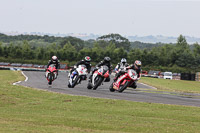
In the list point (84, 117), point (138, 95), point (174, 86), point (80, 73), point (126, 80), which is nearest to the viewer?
point (84, 117)

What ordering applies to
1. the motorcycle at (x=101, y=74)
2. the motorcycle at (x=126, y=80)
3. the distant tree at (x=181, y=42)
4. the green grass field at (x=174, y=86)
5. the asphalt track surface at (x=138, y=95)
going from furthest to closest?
the distant tree at (x=181, y=42), the green grass field at (x=174, y=86), the motorcycle at (x=101, y=74), the asphalt track surface at (x=138, y=95), the motorcycle at (x=126, y=80)

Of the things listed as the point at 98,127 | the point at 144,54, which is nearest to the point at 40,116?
the point at 98,127

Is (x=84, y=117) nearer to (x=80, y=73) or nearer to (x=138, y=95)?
(x=80, y=73)

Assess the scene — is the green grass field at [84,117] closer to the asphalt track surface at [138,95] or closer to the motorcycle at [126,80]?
the motorcycle at [126,80]

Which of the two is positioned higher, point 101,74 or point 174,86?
point 101,74

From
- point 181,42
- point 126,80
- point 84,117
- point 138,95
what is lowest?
point 84,117

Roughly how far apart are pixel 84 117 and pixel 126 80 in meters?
8.98

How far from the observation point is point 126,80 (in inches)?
880

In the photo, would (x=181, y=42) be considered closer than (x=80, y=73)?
No

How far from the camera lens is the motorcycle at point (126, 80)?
71.9 feet

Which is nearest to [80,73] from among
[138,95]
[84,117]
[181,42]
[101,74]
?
[101,74]

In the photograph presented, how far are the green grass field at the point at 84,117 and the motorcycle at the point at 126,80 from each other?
9.86 ft

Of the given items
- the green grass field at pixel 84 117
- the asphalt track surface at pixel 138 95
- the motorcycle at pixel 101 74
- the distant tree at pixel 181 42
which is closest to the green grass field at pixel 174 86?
the asphalt track surface at pixel 138 95

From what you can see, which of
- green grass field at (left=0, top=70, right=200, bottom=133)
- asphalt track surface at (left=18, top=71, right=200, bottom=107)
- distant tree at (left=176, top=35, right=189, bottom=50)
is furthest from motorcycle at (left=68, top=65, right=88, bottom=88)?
distant tree at (left=176, top=35, right=189, bottom=50)
